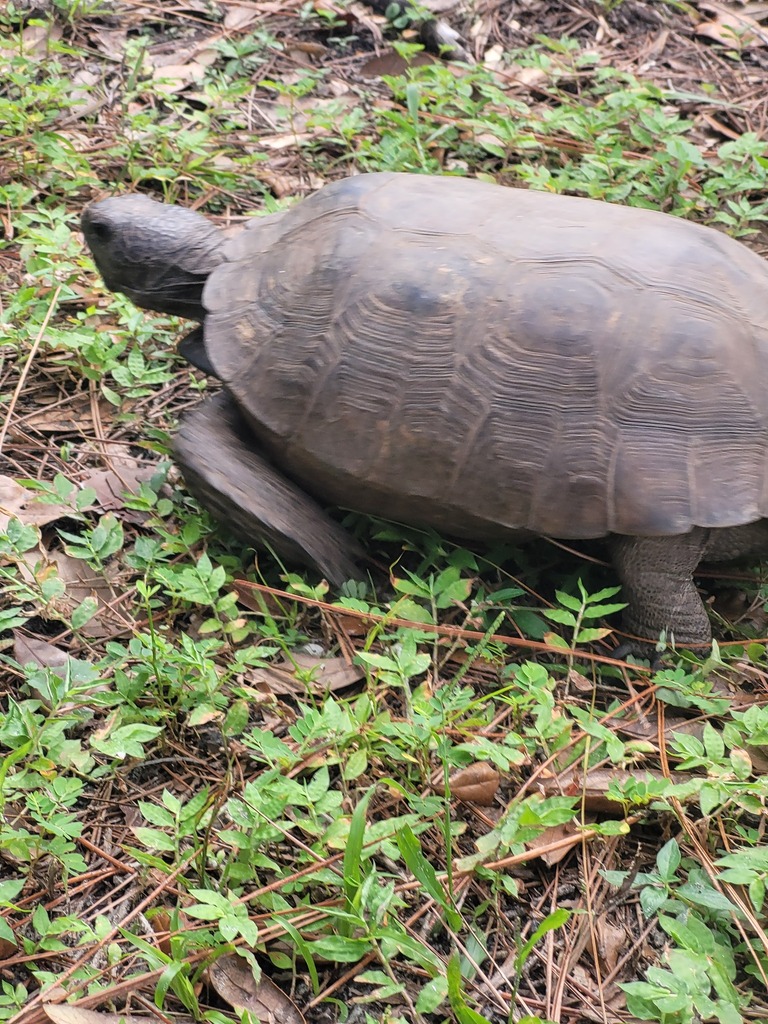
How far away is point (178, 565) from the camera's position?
306 centimetres

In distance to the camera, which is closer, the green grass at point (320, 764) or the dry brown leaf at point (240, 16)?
the green grass at point (320, 764)

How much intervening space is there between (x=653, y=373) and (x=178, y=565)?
1595mm

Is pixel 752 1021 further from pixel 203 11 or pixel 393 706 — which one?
pixel 203 11

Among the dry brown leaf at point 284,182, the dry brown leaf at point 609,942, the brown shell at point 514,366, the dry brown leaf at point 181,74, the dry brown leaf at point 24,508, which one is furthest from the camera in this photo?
the dry brown leaf at point 181,74

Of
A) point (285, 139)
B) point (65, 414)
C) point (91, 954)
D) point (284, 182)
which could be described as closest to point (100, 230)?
point (65, 414)

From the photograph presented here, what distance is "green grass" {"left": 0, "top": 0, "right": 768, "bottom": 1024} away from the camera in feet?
6.54

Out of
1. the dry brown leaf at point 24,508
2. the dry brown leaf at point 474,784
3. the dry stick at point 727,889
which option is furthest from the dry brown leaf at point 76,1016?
the dry brown leaf at point 24,508

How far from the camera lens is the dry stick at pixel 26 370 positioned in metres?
3.46

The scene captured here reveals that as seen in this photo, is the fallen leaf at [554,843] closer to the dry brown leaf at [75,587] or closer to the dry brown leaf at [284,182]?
the dry brown leaf at [75,587]

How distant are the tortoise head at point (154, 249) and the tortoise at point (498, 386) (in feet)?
1.02

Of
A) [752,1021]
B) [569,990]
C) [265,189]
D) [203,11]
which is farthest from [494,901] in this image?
[203,11]

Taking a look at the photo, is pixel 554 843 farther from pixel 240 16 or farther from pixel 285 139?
pixel 240 16

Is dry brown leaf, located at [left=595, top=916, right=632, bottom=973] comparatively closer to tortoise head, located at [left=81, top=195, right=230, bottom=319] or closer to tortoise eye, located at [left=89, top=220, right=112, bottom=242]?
tortoise head, located at [left=81, top=195, right=230, bottom=319]

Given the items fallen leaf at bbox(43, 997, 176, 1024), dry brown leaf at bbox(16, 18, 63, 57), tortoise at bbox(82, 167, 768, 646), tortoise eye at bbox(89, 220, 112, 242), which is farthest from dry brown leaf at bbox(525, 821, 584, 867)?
dry brown leaf at bbox(16, 18, 63, 57)
